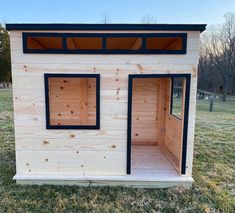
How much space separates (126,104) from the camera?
3039mm

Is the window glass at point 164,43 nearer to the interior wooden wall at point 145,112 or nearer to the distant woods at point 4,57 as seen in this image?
the interior wooden wall at point 145,112

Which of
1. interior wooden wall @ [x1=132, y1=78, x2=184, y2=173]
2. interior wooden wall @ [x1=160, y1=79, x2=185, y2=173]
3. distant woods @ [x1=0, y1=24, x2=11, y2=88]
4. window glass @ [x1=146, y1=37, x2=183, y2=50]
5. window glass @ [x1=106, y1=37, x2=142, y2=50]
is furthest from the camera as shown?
distant woods @ [x1=0, y1=24, x2=11, y2=88]

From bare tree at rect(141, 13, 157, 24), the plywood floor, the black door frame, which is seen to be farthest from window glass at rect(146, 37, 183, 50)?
bare tree at rect(141, 13, 157, 24)

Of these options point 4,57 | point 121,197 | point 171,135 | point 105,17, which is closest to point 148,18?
point 105,17

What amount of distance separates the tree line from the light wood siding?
17456 millimetres

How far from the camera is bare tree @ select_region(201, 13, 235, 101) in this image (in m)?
22.3

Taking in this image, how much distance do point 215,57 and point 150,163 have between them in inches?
928

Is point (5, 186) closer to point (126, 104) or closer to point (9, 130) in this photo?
point (126, 104)

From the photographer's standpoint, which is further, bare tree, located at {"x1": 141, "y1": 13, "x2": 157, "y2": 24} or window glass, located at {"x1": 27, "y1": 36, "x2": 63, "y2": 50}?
bare tree, located at {"x1": 141, "y1": 13, "x2": 157, "y2": 24}

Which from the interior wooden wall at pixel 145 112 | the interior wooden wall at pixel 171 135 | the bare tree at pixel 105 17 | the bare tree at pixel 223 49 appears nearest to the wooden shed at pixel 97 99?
the interior wooden wall at pixel 171 135

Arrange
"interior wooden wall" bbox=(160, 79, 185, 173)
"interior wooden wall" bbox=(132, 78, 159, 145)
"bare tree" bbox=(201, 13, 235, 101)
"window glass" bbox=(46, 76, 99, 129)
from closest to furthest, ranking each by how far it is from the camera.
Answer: "interior wooden wall" bbox=(160, 79, 185, 173) → "window glass" bbox=(46, 76, 99, 129) → "interior wooden wall" bbox=(132, 78, 159, 145) → "bare tree" bbox=(201, 13, 235, 101)

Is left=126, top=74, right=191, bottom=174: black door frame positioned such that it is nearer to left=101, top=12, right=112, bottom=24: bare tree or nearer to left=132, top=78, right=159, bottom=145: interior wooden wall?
left=132, top=78, right=159, bottom=145: interior wooden wall

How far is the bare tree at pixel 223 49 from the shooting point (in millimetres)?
22281

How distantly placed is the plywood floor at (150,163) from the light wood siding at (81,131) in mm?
329
